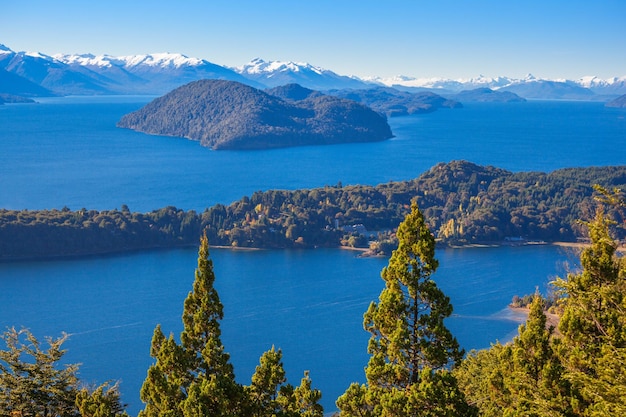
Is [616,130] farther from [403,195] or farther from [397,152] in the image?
[403,195]

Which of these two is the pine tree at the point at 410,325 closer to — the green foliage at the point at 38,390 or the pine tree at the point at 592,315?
the pine tree at the point at 592,315

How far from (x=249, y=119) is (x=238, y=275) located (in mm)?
72507

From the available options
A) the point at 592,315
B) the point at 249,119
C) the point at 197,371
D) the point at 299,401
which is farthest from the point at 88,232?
the point at 249,119

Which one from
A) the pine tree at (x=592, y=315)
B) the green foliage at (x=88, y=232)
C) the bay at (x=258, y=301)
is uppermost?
the pine tree at (x=592, y=315)

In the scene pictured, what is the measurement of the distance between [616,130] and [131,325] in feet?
413

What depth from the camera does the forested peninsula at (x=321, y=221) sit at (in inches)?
2010

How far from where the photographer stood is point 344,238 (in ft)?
178

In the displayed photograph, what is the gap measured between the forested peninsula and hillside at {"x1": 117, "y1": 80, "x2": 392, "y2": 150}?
50.2m

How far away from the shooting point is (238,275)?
149 ft

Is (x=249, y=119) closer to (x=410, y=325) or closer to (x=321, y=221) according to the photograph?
(x=321, y=221)

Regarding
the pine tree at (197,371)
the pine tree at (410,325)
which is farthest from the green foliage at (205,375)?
the pine tree at (410,325)

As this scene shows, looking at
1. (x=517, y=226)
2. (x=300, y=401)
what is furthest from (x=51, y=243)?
(x=300, y=401)

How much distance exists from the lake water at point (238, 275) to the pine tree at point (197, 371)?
1708 cm

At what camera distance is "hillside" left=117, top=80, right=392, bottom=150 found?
113188 mm
